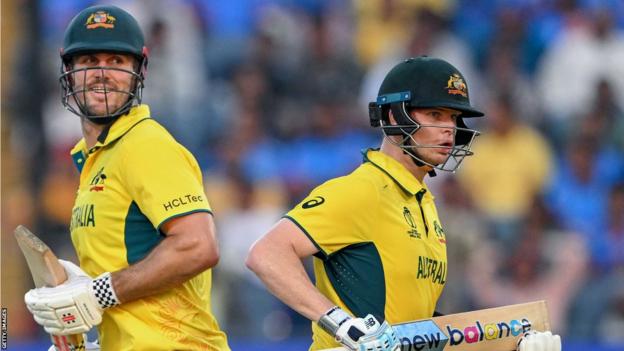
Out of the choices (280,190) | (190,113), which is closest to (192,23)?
(190,113)

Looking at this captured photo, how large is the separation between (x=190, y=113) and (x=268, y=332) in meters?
2.12

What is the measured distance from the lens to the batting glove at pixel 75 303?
459 cm

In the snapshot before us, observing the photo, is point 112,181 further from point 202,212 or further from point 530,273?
point 530,273

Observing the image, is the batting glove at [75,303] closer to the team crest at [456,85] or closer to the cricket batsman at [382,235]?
the cricket batsman at [382,235]

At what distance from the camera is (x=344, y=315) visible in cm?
462

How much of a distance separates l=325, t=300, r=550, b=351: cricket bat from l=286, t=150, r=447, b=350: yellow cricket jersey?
0.40 ft

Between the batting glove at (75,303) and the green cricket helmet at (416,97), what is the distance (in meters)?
1.34

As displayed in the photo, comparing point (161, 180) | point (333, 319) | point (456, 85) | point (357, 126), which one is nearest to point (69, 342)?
point (161, 180)

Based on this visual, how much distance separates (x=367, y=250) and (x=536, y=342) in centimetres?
84

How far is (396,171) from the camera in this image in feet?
16.8

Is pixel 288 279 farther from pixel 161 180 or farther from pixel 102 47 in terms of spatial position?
pixel 102 47

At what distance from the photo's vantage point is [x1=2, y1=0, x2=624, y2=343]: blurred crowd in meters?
9.53

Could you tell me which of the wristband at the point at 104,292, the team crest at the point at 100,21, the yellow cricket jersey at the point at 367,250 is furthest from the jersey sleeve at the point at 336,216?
the team crest at the point at 100,21

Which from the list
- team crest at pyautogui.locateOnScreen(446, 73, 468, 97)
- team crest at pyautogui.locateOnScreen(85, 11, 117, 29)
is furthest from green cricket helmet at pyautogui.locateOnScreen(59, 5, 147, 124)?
team crest at pyautogui.locateOnScreen(446, 73, 468, 97)
